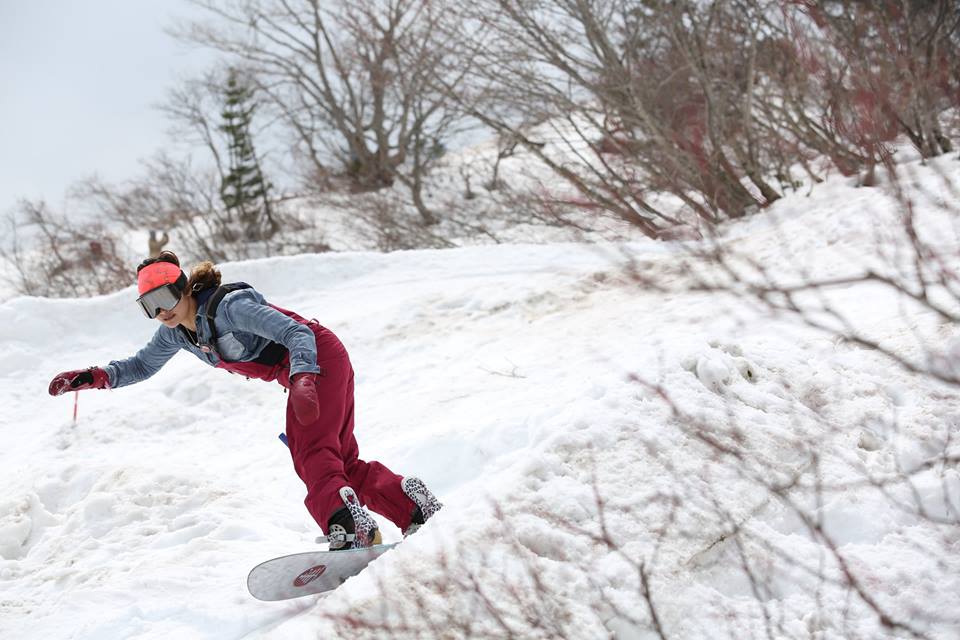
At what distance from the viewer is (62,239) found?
753 inches

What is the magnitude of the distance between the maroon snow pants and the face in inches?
10.9

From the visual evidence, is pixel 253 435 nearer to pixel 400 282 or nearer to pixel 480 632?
pixel 400 282

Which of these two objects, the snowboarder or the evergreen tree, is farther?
the evergreen tree

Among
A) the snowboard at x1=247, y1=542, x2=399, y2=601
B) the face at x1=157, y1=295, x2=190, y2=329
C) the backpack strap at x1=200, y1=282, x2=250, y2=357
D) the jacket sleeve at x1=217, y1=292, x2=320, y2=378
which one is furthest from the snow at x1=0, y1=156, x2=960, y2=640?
the face at x1=157, y1=295, x2=190, y2=329

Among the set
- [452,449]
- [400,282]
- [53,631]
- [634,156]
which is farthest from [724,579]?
[634,156]

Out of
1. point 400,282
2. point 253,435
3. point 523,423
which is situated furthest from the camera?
point 400,282

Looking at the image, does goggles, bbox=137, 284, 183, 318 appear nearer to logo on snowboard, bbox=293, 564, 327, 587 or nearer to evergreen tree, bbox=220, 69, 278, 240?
logo on snowboard, bbox=293, 564, 327, 587

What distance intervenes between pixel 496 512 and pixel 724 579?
33.2 inches

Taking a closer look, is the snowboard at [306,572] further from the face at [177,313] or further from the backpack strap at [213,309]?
the face at [177,313]

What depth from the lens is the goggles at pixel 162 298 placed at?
11.3ft

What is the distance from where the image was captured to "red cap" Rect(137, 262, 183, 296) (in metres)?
3.44

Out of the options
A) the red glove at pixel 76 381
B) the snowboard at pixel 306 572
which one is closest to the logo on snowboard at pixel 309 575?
the snowboard at pixel 306 572

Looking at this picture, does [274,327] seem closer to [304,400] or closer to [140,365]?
[304,400]

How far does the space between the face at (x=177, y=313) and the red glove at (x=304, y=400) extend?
81cm
